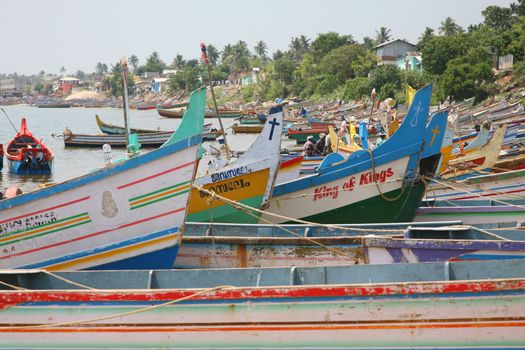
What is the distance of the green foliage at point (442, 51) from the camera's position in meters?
59.4

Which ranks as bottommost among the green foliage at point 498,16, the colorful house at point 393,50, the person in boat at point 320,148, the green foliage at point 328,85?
the person in boat at point 320,148

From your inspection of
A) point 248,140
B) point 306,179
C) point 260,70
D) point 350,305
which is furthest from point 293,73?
point 350,305

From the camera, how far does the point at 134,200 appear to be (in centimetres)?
880

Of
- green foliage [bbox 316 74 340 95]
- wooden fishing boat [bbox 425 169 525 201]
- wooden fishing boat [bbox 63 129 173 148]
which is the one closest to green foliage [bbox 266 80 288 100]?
green foliage [bbox 316 74 340 95]

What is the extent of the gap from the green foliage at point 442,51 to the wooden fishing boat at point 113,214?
2114 inches

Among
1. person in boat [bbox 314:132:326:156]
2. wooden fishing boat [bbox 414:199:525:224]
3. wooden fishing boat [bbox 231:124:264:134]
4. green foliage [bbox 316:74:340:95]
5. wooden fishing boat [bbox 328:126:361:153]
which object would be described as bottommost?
wooden fishing boat [bbox 231:124:264:134]

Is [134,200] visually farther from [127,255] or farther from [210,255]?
[210,255]

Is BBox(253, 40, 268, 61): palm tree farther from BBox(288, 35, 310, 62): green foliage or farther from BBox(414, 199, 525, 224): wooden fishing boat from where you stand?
BBox(414, 199, 525, 224): wooden fishing boat

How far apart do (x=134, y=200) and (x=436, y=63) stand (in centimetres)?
5474

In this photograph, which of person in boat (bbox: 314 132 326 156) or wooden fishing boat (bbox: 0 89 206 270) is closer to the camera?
wooden fishing boat (bbox: 0 89 206 270)

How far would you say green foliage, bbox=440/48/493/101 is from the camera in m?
49.2

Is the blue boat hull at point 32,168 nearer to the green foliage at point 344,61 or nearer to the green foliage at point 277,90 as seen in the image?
the green foliage at point 344,61

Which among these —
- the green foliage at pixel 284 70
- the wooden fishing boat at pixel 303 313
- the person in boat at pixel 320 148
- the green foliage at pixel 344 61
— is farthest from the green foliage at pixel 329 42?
the wooden fishing boat at pixel 303 313

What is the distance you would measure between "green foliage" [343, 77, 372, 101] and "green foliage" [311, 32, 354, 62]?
25.9 metres
